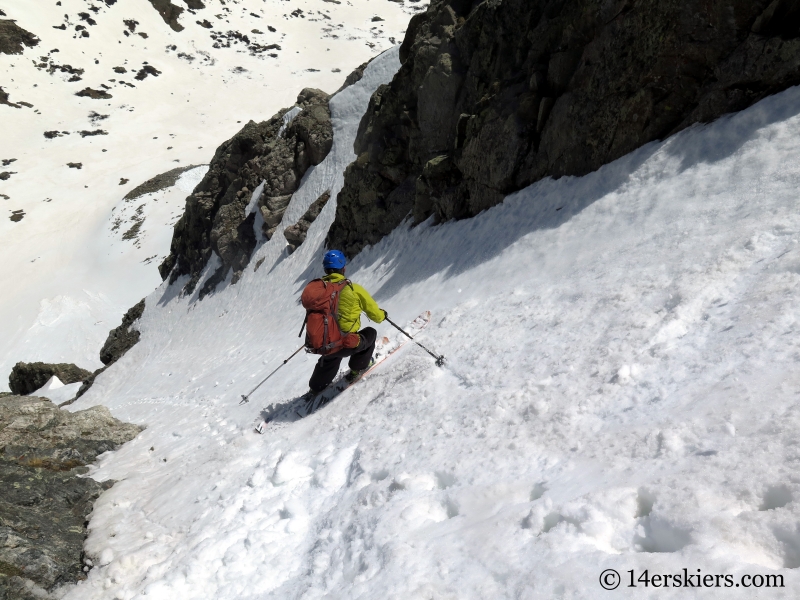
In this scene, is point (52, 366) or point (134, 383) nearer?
point (134, 383)

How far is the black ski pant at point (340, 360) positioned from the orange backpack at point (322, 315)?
0.59 meters

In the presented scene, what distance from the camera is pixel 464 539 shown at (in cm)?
395

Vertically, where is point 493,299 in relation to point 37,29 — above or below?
below

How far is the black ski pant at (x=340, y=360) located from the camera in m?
8.51

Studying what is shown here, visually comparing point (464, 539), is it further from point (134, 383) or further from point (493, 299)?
point (134, 383)

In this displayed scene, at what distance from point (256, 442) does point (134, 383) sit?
2032 centimetres

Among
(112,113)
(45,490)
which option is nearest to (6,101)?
(112,113)

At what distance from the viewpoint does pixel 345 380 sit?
8852mm

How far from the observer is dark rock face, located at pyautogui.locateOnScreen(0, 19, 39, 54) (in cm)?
8725

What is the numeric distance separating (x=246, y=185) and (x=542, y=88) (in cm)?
2331

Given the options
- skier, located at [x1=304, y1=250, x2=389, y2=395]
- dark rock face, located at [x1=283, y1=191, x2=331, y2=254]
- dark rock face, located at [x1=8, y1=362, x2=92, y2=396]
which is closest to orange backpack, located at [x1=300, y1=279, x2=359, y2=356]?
skier, located at [x1=304, y1=250, x2=389, y2=395]

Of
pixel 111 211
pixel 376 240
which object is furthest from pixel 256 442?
pixel 111 211

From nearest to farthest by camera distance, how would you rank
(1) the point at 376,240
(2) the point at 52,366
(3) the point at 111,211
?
(1) the point at 376,240, (2) the point at 52,366, (3) the point at 111,211

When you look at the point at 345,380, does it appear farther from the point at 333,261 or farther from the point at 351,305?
the point at 333,261
